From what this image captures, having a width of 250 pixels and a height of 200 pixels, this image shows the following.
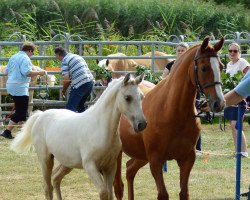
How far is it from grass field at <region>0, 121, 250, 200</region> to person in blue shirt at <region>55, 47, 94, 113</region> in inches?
60.1

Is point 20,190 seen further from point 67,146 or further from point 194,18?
point 194,18

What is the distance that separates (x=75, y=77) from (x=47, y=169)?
5.91 metres

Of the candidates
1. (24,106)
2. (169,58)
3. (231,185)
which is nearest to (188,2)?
(169,58)

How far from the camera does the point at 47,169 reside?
966 cm

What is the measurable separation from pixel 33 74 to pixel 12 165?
2.82 metres

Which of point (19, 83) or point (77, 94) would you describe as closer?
point (77, 94)

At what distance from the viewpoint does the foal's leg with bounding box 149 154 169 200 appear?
8.90 meters

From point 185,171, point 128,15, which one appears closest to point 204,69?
point 185,171

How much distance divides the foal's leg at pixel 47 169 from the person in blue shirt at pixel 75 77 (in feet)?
18.7

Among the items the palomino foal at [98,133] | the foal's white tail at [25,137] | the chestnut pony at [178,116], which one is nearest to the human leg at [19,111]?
the foal's white tail at [25,137]

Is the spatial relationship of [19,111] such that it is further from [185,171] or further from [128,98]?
[128,98]

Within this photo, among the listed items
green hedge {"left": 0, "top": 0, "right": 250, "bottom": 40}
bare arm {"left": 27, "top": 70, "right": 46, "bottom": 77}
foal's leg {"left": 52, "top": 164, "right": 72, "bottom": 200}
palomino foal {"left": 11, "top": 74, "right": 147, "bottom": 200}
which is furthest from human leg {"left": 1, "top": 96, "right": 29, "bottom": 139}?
green hedge {"left": 0, "top": 0, "right": 250, "bottom": 40}

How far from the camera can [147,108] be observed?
30.4ft

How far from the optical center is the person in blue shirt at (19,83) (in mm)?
15930
